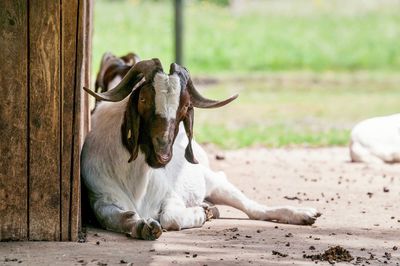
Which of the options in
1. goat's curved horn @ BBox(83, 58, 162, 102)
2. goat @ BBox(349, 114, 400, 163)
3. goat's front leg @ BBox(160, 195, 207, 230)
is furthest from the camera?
goat @ BBox(349, 114, 400, 163)

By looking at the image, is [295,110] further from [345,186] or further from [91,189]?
[91,189]

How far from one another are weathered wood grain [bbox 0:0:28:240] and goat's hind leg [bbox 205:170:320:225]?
2163mm

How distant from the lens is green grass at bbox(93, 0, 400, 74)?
2375cm

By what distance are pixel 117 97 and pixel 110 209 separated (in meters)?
0.82

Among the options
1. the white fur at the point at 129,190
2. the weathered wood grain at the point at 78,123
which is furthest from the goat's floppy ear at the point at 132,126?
the weathered wood grain at the point at 78,123

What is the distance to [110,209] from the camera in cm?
830

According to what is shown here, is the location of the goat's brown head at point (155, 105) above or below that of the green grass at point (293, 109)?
above

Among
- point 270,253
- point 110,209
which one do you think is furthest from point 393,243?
point 110,209

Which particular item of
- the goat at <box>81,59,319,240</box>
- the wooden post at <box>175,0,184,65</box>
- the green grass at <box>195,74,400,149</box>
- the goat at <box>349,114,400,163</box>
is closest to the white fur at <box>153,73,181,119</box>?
the goat at <box>81,59,319,240</box>

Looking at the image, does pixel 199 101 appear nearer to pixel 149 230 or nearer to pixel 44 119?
pixel 149 230

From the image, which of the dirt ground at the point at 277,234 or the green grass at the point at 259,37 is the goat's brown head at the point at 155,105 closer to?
the dirt ground at the point at 277,234

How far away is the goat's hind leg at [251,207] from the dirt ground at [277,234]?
→ 0.32 ft

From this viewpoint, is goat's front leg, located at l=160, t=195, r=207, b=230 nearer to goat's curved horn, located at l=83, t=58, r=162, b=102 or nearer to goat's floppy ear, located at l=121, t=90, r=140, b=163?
goat's floppy ear, located at l=121, t=90, r=140, b=163

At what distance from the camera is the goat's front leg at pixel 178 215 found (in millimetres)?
8445
